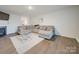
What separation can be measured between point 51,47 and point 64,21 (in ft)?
2.24

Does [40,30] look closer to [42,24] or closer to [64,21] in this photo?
[42,24]

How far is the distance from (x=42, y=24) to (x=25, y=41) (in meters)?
0.58

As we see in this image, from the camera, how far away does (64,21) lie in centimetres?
179

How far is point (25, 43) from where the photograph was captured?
5.92 feet

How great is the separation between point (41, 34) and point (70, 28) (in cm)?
69

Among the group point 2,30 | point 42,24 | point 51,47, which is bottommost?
point 51,47

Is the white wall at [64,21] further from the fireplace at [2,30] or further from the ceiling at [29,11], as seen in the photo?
the fireplace at [2,30]

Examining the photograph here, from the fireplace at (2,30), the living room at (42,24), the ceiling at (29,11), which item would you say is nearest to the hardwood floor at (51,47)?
the living room at (42,24)

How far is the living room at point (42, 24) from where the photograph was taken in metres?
1.73

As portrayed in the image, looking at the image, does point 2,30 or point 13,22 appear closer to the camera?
point 2,30

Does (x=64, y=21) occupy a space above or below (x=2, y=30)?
above

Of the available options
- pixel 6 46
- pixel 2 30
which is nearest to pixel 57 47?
pixel 6 46

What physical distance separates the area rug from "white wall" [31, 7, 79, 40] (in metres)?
0.37
